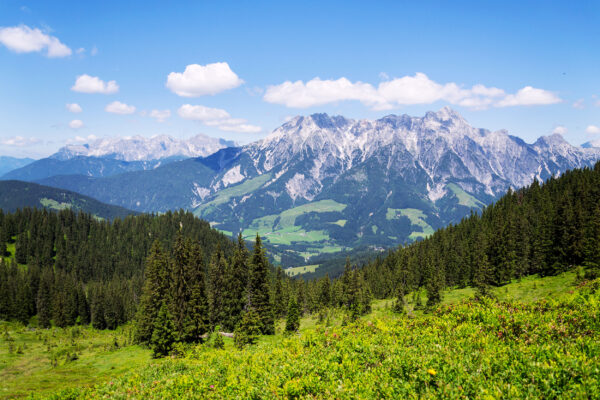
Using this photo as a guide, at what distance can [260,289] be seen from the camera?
59344 mm

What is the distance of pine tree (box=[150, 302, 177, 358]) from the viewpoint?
46.7 m

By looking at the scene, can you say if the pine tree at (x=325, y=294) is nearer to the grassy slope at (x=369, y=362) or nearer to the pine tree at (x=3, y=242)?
the grassy slope at (x=369, y=362)

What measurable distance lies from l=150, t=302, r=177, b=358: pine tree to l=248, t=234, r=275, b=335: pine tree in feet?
50.0

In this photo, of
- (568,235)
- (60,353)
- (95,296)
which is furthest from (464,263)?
(95,296)

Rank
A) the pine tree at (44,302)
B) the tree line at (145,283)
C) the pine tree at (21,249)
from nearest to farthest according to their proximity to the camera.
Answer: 1. the tree line at (145,283)
2. the pine tree at (44,302)
3. the pine tree at (21,249)

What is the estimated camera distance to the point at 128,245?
184625mm

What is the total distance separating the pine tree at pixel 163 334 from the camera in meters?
46.7

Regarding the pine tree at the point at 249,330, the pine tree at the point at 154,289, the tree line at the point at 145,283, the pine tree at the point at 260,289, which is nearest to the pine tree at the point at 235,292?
the tree line at the point at 145,283

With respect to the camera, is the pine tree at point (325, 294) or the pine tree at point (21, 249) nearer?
the pine tree at point (325, 294)

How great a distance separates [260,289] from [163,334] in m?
18.5

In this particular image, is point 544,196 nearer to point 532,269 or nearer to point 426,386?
point 532,269

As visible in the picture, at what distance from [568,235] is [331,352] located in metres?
75.2

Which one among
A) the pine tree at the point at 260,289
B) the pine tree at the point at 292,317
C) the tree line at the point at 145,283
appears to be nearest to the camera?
the pine tree at the point at 292,317

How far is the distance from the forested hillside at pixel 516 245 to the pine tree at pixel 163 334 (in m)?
43.0
